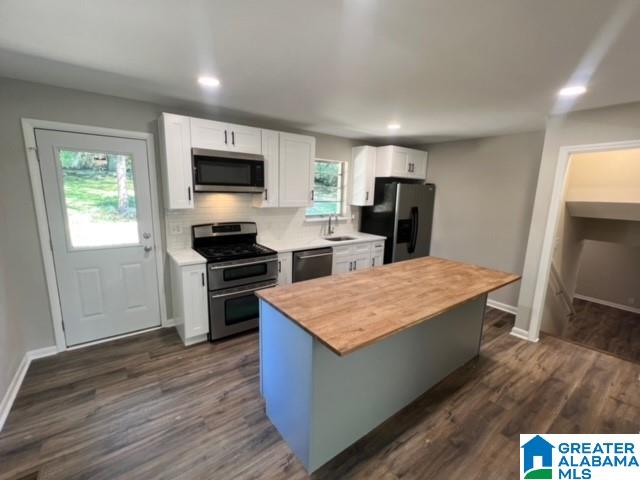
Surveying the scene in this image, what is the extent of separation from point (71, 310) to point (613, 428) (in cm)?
457

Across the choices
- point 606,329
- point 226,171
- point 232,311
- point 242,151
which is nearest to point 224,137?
point 242,151

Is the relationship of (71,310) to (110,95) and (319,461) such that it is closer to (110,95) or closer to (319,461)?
(110,95)

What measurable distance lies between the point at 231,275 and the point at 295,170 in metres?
1.55

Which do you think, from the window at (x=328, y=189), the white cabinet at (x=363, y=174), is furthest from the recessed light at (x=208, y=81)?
the white cabinet at (x=363, y=174)

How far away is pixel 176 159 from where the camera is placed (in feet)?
9.13

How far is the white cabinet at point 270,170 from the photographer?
3301mm

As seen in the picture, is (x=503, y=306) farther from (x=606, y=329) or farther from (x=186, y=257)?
(x=186, y=257)

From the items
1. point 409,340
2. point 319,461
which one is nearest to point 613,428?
point 409,340

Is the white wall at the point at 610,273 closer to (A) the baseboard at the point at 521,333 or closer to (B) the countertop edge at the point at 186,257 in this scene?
(A) the baseboard at the point at 521,333

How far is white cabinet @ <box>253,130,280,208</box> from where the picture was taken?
3.30m

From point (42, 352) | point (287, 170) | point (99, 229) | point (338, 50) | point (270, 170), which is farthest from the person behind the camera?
point (287, 170)

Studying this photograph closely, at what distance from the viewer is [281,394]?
1802mm

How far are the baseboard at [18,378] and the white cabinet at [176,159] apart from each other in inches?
68.7

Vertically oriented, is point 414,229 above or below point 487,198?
below
